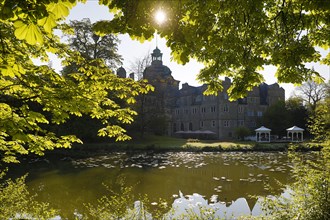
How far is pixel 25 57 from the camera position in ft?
17.4

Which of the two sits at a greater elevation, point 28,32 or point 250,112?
point 250,112

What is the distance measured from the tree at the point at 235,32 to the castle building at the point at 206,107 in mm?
35295

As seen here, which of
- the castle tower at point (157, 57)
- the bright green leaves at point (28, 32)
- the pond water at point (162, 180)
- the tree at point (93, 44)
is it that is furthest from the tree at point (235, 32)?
the castle tower at point (157, 57)

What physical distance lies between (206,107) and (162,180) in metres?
36.4

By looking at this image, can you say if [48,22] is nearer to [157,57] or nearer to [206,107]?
[206,107]

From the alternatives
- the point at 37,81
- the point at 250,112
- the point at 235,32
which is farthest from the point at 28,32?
the point at 250,112

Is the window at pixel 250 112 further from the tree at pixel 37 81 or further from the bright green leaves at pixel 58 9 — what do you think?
the bright green leaves at pixel 58 9

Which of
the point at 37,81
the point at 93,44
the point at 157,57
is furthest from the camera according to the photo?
the point at 157,57

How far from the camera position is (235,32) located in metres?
5.48

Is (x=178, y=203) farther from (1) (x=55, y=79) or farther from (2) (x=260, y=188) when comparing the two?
(1) (x=55, y=79)

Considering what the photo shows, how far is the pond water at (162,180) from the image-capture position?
12.1 meters

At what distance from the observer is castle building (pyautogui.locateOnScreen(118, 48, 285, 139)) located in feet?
151

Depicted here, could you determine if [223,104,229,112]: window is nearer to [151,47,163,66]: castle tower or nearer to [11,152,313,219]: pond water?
[151,47,163,66]: castle tower

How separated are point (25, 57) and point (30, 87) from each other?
79cm
